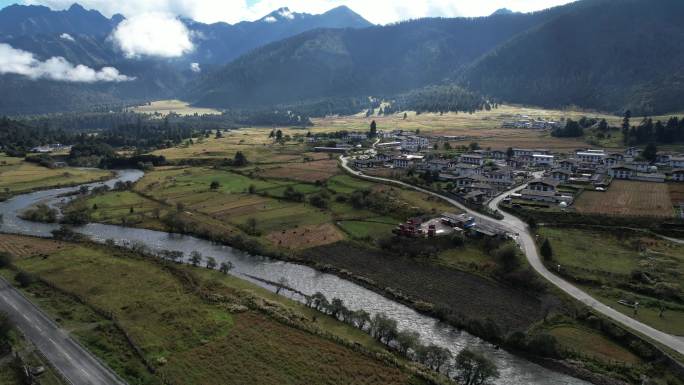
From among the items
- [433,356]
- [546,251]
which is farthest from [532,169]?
[433,356]

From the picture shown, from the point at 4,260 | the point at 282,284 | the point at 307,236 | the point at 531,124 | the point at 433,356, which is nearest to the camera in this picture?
the point at 433,356

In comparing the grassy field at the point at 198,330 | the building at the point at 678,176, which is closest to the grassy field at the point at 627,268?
the grassy field at the point at 198,330

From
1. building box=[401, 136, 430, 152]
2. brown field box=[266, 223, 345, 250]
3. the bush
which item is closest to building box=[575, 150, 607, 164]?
building box=[401, 136, 430, 152]

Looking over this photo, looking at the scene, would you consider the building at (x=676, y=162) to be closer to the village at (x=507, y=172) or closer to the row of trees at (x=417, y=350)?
the village at (x=507, y=172)

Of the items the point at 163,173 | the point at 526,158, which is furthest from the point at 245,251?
the point at 526,158

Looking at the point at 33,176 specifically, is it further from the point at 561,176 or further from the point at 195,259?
the point at 561,176

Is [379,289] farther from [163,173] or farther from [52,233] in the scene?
[163,173]

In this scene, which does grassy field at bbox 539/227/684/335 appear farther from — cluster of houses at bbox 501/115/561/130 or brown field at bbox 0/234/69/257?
cluster of houses at bbox 501/115/561/130
